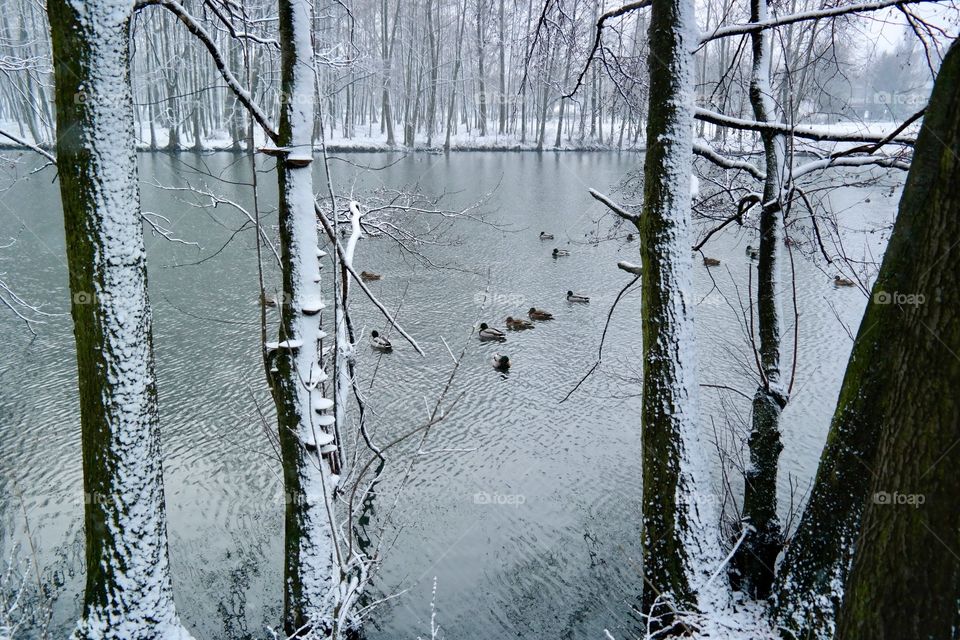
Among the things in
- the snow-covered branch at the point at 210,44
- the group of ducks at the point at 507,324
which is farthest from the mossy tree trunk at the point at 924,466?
the group of ducks at the point at 507,324

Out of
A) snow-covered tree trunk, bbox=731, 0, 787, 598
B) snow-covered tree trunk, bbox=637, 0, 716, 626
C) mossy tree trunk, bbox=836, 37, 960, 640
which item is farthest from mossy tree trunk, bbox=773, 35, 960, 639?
snow-covered tree trunk, bbox=731, 0, 787, 598

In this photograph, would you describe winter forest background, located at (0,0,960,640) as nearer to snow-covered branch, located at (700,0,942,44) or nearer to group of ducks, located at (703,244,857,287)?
snow-covered branch, located at (700,0,942,44)

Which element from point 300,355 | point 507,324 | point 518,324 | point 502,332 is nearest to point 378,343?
point 502,332

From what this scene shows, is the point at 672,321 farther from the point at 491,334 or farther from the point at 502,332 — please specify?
the point at 502,332

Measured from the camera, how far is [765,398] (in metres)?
5.53

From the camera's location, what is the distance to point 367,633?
18.8 feet

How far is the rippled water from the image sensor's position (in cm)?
614

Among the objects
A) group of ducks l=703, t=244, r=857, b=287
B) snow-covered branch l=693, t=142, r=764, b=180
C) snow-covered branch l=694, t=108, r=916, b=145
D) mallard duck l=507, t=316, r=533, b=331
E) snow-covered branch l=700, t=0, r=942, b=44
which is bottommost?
mallard duck l=507, t=316, r=533, b=331

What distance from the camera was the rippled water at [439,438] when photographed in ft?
20.1

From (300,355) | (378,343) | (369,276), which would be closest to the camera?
(300,355)

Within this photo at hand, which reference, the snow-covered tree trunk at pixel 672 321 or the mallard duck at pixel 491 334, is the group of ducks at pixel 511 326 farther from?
the snow-covered tree trunk at pixel 672 321

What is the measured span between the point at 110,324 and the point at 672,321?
11.4 feet

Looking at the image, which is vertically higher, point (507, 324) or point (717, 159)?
point (717, 159)

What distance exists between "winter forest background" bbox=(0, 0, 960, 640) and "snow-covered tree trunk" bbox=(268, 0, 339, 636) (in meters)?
0.02
